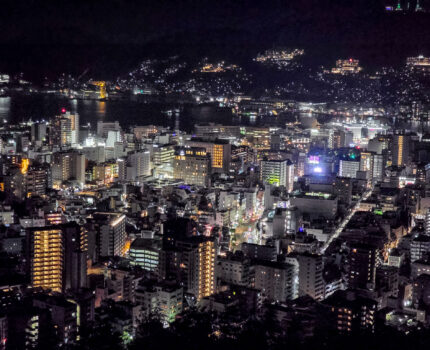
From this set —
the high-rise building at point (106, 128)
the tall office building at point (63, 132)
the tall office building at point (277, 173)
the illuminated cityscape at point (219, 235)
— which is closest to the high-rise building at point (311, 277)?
the illuminated cityscape at point (219, 235)

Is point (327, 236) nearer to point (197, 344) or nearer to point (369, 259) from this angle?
point (369, 259)

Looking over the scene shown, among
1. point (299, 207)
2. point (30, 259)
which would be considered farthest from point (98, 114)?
point (30, 259)

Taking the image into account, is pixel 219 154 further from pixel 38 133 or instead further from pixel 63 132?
pixel 38 133

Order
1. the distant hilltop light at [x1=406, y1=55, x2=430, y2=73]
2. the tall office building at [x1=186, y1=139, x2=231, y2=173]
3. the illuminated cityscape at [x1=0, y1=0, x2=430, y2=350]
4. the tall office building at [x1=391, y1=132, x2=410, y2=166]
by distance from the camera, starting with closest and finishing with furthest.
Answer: the illuminated cityscape at [x1=0, y1=0, x2=430, y2=350]
the tall office building at [x1=186, y1=139, x2=231, y2=173]
the tall office building at [x1=391, y1=132, x2=410, y2=166]
the distant hilltop light at [x1=406, y1=55, x2=430, y2=73]

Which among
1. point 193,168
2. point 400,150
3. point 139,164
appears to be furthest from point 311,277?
point 400,150

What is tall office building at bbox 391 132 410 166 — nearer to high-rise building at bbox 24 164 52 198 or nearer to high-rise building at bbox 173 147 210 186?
high-rise building at bbox 173 147 210 186

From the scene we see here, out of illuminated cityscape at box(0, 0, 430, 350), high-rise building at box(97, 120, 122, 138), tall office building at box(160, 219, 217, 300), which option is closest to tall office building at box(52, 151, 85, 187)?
illuminated cityscape at box(0, 0, 430, 350)
